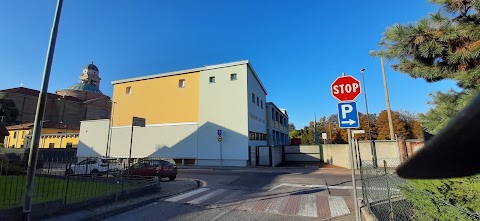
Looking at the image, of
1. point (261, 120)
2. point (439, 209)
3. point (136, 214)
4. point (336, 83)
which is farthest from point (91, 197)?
point (261, 120)

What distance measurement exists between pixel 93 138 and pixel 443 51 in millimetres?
36726

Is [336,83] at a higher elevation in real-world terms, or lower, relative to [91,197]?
higher

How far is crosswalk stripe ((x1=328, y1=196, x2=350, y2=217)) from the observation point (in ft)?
25.4

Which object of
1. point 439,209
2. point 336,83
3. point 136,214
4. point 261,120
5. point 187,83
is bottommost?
point 136,214

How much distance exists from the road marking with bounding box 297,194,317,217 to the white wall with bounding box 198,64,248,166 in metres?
15.3

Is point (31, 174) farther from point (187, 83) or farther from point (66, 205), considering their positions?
point (187, 83)

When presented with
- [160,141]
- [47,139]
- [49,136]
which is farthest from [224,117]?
[47,139]

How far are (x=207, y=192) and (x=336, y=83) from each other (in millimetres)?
7635

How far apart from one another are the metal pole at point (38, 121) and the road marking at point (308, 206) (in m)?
6.89

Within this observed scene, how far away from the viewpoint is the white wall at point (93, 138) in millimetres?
32812

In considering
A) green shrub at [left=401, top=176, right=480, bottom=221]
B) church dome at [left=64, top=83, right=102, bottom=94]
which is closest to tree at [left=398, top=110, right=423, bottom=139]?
green shrub at [left=401, top=176, right=480, bottom=221]

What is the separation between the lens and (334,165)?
2511cm

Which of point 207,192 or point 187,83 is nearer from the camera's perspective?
point 207,192

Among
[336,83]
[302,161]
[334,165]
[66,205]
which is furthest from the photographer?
[302,161]
